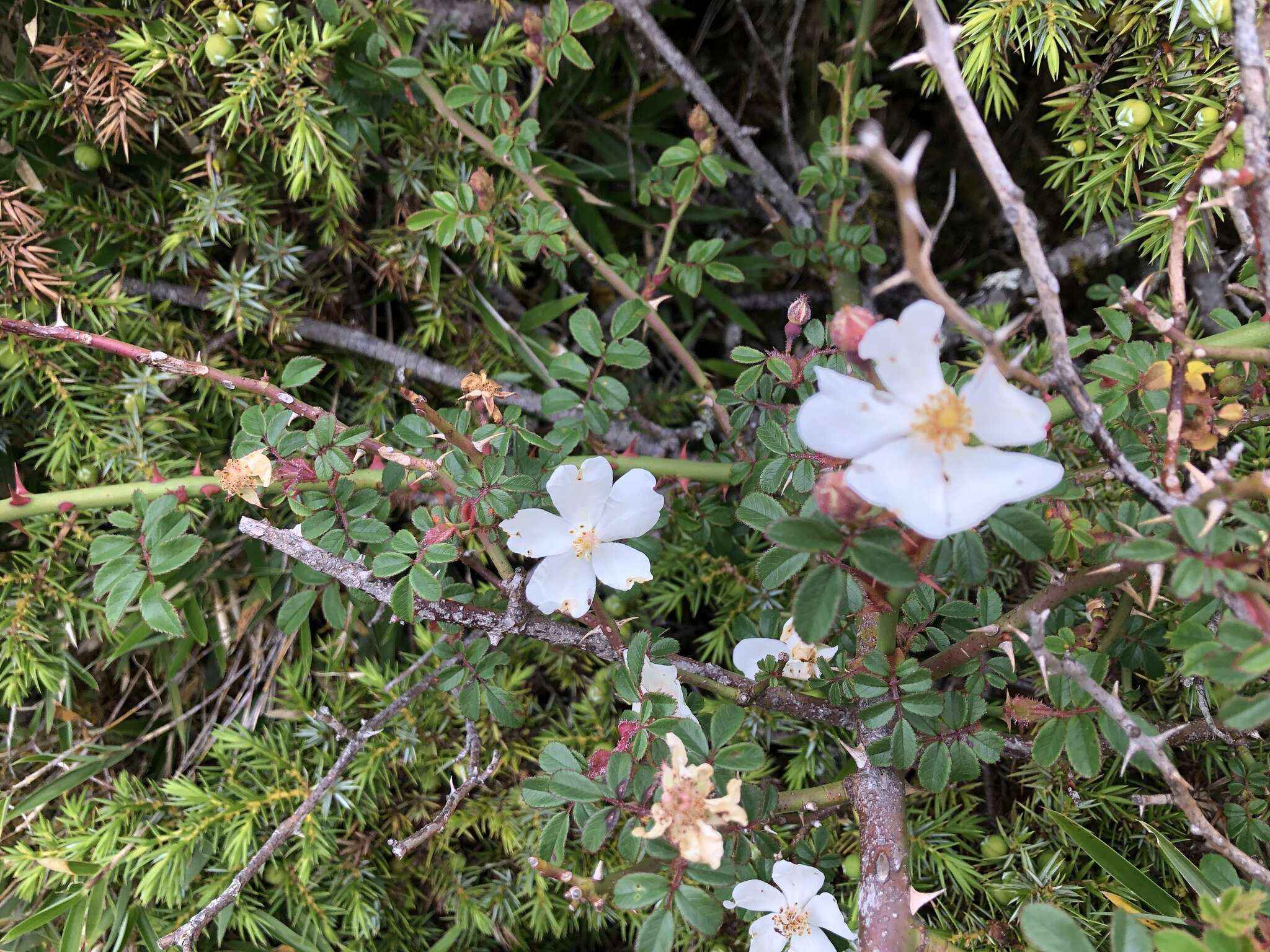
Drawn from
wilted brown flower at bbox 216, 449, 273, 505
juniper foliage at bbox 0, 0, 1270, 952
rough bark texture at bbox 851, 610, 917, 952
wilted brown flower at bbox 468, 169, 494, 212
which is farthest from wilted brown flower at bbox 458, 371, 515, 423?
rough bark texture at bbox 851, 610, 917, 952

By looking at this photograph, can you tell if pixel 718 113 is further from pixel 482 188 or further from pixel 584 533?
pixel 584 533

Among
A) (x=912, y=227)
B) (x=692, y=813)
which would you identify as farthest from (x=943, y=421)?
(x=692, y=813)

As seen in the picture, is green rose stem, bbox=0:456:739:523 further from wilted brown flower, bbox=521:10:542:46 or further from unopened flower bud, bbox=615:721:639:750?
wilted brown flower, bbox=521:10:542:46

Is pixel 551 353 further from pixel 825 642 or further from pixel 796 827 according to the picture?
pixel 796 827

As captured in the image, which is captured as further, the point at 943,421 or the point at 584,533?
the point at 584,533

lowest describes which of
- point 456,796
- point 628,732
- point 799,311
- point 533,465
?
point 456,796

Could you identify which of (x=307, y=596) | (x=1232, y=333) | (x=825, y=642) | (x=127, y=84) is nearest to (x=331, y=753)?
(x=307, y=596)

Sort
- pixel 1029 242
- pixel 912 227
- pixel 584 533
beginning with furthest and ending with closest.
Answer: pixel 584 533 → pixel 1029 242 → pixel 912 227
